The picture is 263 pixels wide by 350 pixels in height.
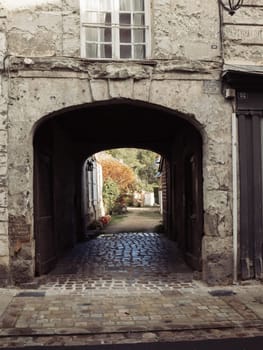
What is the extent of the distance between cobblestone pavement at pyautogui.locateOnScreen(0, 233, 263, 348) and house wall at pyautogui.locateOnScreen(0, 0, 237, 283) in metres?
0.67

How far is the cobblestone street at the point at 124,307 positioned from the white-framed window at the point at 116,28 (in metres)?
3.86

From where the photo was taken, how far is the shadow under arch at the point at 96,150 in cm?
816

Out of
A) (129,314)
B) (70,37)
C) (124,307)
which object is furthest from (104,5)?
(129,314)

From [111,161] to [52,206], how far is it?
2196 centimetres

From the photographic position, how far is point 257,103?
24.9ft

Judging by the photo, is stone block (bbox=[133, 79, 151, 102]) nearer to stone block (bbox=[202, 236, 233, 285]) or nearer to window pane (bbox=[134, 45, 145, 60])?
window pane (bbox=[134, 45, 145, 60])

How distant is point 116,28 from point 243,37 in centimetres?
219

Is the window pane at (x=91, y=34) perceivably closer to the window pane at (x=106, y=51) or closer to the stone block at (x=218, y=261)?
the window pane at (x=106, y=51)

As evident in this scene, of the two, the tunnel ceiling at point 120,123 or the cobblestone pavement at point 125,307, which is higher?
the tunnel ceiling at point 120,123

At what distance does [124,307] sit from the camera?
610 cm

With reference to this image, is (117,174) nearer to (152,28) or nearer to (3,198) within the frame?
(152,28)

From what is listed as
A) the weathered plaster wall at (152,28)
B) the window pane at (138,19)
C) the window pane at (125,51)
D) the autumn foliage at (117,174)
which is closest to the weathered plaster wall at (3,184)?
the weathered plaster wall at (152,28)

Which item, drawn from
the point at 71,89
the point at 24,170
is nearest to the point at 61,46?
the point at 71,89

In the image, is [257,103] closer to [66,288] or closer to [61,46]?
[61,46]
